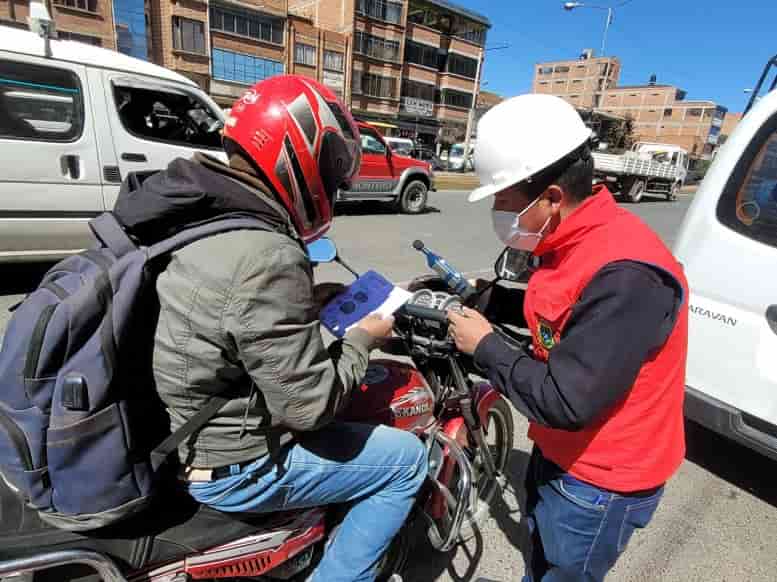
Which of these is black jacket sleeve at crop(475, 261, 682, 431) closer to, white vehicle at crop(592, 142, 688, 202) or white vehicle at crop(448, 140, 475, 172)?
white vehicle at crop(592, 142, 688, 202)

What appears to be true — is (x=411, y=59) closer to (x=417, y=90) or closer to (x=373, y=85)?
(x=417, y=90)

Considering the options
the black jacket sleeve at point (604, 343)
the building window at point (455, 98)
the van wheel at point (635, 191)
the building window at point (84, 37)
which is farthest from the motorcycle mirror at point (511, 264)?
the building window at point (455, 98)

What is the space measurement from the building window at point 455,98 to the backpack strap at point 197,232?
5085cm

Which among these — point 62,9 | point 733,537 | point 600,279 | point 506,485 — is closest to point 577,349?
point 600,279

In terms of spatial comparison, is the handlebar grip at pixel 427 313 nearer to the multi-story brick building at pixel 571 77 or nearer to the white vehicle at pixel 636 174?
the white vehicle at pixel 636 174

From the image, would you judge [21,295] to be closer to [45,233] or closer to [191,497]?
[45,233]

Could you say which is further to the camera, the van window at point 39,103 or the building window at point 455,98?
the building window at point 455,98

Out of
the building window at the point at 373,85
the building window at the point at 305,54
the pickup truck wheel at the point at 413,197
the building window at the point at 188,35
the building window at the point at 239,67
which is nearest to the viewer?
the pickup truck wheel at the point at 413,197

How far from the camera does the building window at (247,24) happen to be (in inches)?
1286

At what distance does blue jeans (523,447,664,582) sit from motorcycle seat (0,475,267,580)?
938 millimetres

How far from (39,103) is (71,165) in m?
0.61

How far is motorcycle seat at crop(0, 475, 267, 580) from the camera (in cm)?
121

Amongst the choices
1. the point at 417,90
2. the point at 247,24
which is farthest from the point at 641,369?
the point at 417,90

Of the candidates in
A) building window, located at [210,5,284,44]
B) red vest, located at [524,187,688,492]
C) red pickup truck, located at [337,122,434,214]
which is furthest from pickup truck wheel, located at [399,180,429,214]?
building window, located at [210,5,284,44]
